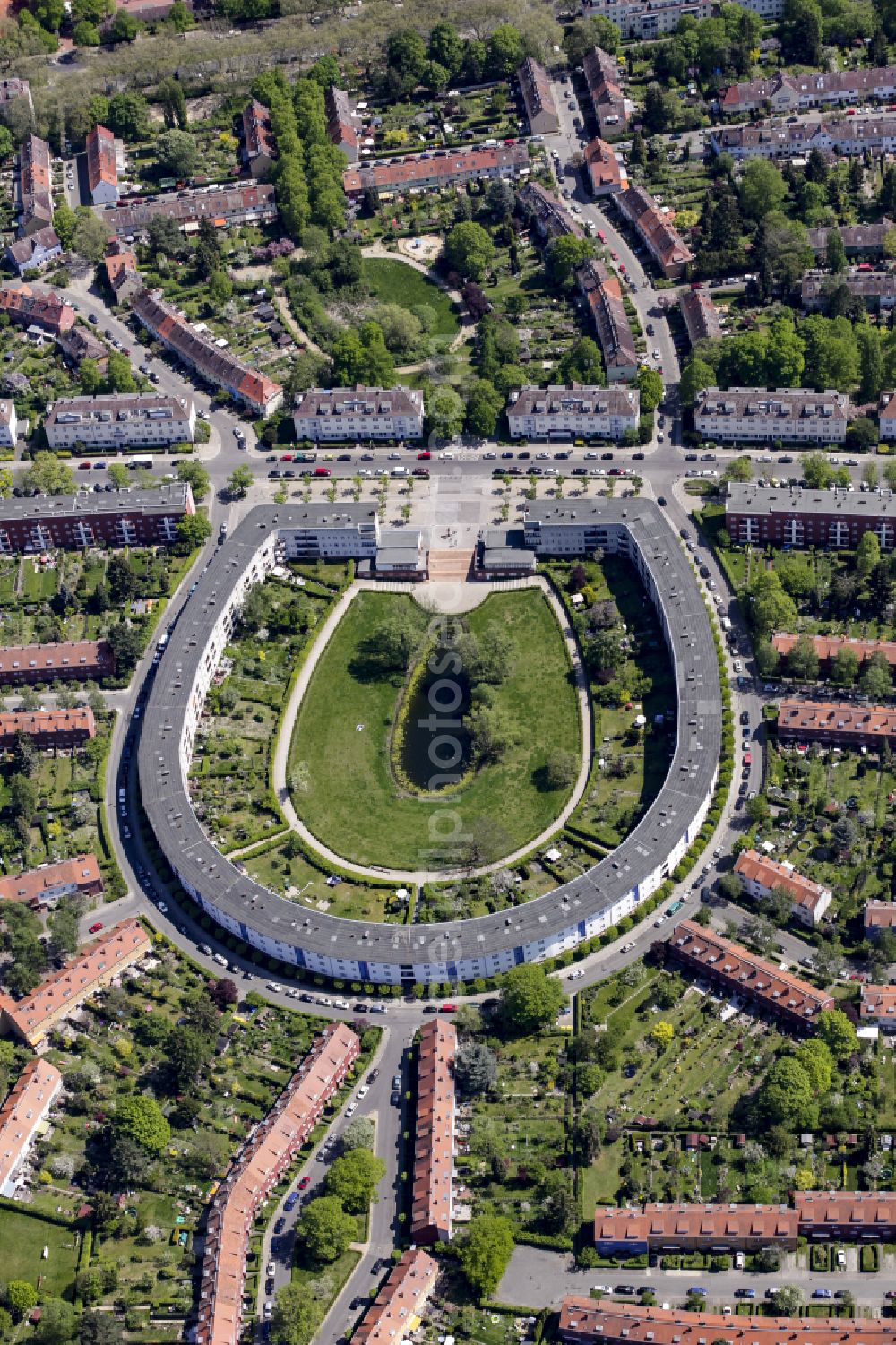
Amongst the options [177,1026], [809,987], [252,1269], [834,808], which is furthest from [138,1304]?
Answer: [834,808]

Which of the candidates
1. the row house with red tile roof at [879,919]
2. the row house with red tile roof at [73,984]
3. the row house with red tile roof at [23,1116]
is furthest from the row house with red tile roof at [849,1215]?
the row house with red tile roof at [23,1116]

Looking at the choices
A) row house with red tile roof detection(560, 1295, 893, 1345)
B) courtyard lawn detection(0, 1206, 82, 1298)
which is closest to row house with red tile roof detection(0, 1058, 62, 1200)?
courtyard lawn detection(0, 1206, 82, 1298)

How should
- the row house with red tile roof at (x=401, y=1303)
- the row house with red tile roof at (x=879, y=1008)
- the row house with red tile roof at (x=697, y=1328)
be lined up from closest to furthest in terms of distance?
the row house with red tile roof at (x=697, y=1328) → the row house with red tile roof at (x=401, y=1303) → the row house with red tile roof at (x=879, y=1008)

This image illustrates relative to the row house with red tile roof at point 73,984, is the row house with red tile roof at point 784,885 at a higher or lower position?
higher

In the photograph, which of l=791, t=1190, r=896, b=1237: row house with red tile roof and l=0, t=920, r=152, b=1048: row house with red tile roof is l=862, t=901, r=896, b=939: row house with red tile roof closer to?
l=791, t=1190, r=896, b=1237: row house with red tile roof

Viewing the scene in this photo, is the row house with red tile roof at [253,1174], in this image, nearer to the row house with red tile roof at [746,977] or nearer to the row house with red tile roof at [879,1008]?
the row house with red tile roof at [746,977]

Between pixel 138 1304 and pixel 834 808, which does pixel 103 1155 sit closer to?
pixel 138 1304
